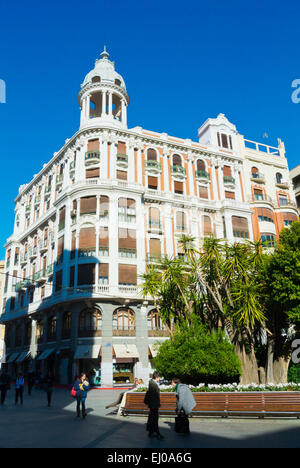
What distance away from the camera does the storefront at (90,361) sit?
2977cm

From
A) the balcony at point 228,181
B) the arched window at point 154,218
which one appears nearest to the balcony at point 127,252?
the arched window at point 154,218

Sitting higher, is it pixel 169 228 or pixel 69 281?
pixel 169 228

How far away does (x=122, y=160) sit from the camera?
3700 cm

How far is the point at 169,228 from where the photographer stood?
36469mm

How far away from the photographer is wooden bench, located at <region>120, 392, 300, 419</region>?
1074 cm

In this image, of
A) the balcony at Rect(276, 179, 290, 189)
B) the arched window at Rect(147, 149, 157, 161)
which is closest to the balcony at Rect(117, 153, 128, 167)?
the arched window at Rect(147, 149, 157, 161)

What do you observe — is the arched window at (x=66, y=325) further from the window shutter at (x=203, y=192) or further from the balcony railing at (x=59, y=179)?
the window shutter at (x=203, y=192)

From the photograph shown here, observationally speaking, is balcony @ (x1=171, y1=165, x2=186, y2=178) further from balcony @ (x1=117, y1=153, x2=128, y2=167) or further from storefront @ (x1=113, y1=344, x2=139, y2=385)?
storefront @ (x1=113, y1=344, x2=139, y2=385)

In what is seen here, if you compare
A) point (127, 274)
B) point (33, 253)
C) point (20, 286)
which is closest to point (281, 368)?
point (127, 274)

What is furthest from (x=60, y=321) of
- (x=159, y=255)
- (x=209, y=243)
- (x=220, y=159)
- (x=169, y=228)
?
(x=220, y=159)

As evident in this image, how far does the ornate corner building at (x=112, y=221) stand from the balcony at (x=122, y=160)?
15 cm

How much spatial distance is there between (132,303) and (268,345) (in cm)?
1562
